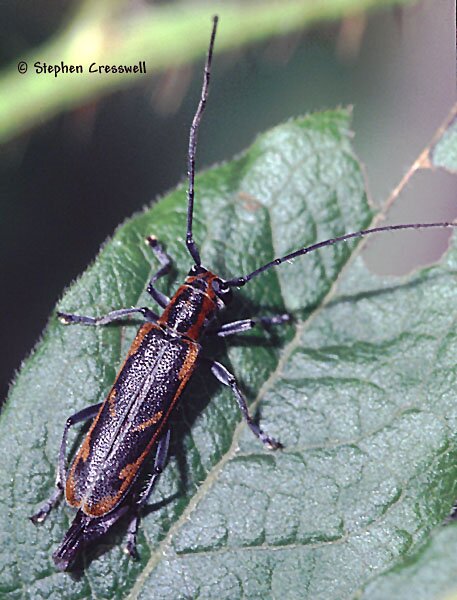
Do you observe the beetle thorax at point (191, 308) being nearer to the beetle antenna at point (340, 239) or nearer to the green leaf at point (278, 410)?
the green leaf at point (278, 410)

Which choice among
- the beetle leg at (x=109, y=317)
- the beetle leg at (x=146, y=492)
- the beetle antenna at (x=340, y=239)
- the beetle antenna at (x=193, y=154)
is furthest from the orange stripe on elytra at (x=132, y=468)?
the beetle antenna at (x=340, y=239)

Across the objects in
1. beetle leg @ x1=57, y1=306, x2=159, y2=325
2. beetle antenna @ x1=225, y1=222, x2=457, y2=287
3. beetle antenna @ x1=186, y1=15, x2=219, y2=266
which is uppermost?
beetle antenna @ x1=186, y1=15, x2=219, y2=266

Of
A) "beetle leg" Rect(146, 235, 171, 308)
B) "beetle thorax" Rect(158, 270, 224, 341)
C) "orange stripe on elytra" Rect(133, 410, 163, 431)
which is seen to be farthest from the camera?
"beetle thorax" Rect(158, 270, 224, 341)

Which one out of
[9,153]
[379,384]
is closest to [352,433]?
[379,384]

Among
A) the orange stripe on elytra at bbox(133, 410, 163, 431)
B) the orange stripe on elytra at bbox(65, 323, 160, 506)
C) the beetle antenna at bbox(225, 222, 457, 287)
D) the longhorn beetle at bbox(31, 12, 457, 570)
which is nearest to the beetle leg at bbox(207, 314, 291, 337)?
the longhorn beetle at bbox(31, 12, 457, 570)

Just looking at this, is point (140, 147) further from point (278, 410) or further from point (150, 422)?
point (278, 410)

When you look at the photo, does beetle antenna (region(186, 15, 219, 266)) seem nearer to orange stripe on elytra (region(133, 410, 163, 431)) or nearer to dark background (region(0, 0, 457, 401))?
dark background (region(0, 0, 457, 401))
